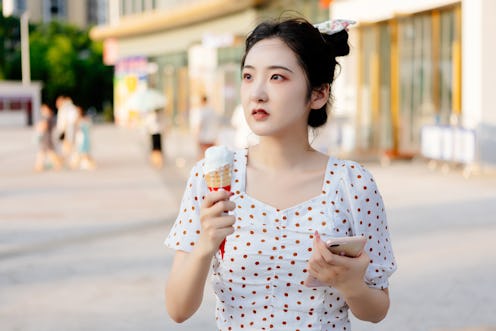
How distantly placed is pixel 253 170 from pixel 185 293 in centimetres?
40

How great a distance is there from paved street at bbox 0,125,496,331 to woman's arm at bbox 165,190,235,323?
4.38 meters

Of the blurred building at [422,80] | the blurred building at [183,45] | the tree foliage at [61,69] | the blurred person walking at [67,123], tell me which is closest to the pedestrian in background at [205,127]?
the blurred building at [422,80]

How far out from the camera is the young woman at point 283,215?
2871mm

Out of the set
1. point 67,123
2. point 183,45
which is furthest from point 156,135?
point 183,45

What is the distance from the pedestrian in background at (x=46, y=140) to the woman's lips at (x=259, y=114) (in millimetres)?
22186

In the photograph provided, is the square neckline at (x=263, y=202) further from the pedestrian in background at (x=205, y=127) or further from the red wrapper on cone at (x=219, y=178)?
the pedestrian in background at (x=205, y=127)

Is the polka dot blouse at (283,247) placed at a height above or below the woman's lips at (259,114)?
below

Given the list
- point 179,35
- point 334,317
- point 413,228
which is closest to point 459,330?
point 334,317

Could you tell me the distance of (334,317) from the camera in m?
2.96

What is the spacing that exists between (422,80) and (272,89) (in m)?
22.6

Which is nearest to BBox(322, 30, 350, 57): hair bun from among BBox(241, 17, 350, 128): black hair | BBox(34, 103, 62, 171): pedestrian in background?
BBox(241, 17, 350, 128): black hair

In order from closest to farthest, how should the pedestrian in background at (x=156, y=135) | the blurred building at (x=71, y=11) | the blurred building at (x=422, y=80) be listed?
the blurred building at (x=422, y=80), the pedestrian in background at (x=156, y=135), the blurred building at (x=71, y=11)

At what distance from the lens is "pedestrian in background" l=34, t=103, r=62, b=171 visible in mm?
24656

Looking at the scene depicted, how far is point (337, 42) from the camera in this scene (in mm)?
2994
